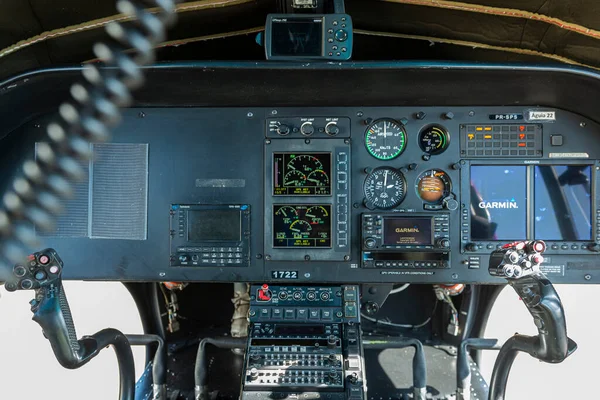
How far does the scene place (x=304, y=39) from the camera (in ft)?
7.34

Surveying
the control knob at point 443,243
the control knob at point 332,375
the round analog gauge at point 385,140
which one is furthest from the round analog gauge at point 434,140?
the control knob at point 332,375

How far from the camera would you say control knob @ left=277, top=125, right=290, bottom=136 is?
263 centimetres

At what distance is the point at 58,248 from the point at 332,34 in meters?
1.85

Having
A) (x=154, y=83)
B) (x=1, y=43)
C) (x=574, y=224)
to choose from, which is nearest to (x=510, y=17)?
(x=574, y=224)

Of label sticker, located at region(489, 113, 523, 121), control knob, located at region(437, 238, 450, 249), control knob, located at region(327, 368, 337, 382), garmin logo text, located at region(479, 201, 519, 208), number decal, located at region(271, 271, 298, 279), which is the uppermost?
label sticker, located at region(489, 113, 523, 121)

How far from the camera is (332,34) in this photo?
2.23 m

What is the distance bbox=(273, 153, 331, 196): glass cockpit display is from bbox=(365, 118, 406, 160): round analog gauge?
244 millimetres

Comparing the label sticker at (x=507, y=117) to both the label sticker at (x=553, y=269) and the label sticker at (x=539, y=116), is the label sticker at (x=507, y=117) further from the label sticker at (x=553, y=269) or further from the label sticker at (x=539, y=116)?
the label sticker at (x=553, y=269)

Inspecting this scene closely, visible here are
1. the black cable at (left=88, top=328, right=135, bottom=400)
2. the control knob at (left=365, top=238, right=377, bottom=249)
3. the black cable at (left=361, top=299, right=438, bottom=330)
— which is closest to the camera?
the black cable at (left=88, top=328, right=135, bottom=400)

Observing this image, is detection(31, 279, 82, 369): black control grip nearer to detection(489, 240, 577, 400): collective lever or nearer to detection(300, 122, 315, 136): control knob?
detection(300, 122, 315, 136): control knob

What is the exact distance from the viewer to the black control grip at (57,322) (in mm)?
2037

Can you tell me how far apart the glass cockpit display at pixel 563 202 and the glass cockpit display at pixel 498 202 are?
0.27 ft

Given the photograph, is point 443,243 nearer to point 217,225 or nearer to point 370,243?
point 370,243

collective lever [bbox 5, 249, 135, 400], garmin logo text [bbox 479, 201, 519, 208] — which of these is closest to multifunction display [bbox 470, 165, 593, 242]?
garmin logo text [bbox 479, 201, 519, 208]
